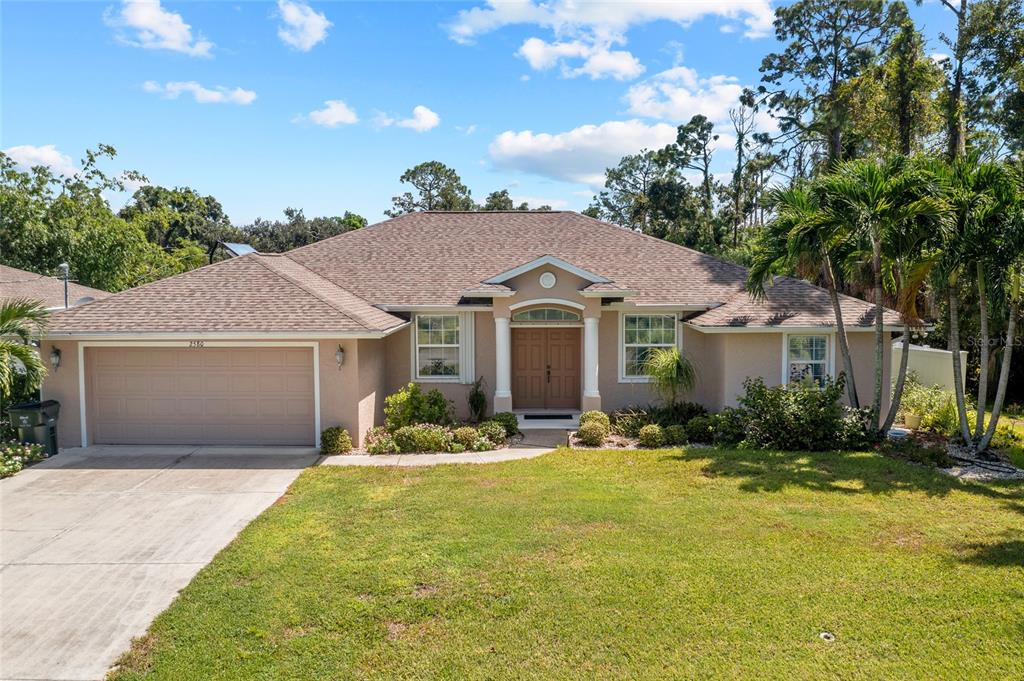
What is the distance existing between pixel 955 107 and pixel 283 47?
60.9ft

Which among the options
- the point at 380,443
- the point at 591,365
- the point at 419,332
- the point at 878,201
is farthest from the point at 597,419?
the point at 878,201

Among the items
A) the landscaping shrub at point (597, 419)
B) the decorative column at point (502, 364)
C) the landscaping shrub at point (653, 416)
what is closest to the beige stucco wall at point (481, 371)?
the landscaping shrub at point (653, 416)

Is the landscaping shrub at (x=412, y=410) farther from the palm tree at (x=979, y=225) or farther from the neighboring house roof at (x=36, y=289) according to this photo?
the palm tree at (x=979, y=225)

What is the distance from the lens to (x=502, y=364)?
1534 cm

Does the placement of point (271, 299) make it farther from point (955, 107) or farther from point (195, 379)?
point (955, 107)

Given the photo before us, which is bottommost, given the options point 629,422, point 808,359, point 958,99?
point 629,422

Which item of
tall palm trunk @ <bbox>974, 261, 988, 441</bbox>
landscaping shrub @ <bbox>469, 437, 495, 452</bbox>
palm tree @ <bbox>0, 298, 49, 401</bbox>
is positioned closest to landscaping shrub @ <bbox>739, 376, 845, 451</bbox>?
tall palm trunk @ <bbox>974, 261, 988, 441</bbox>

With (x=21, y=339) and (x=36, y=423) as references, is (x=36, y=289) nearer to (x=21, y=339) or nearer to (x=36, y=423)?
(x=21, y=339)

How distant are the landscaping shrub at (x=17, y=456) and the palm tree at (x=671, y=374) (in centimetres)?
1302

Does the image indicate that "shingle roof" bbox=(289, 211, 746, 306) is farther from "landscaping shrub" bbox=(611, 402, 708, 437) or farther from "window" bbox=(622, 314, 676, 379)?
"landscaping shrub" bbox=(611, 402, 708, 437)

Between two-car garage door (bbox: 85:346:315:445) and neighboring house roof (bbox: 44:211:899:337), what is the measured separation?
81 centimetres

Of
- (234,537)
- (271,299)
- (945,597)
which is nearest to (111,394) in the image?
(271,299)

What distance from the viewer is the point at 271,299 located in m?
13.9

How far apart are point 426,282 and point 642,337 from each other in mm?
5896
